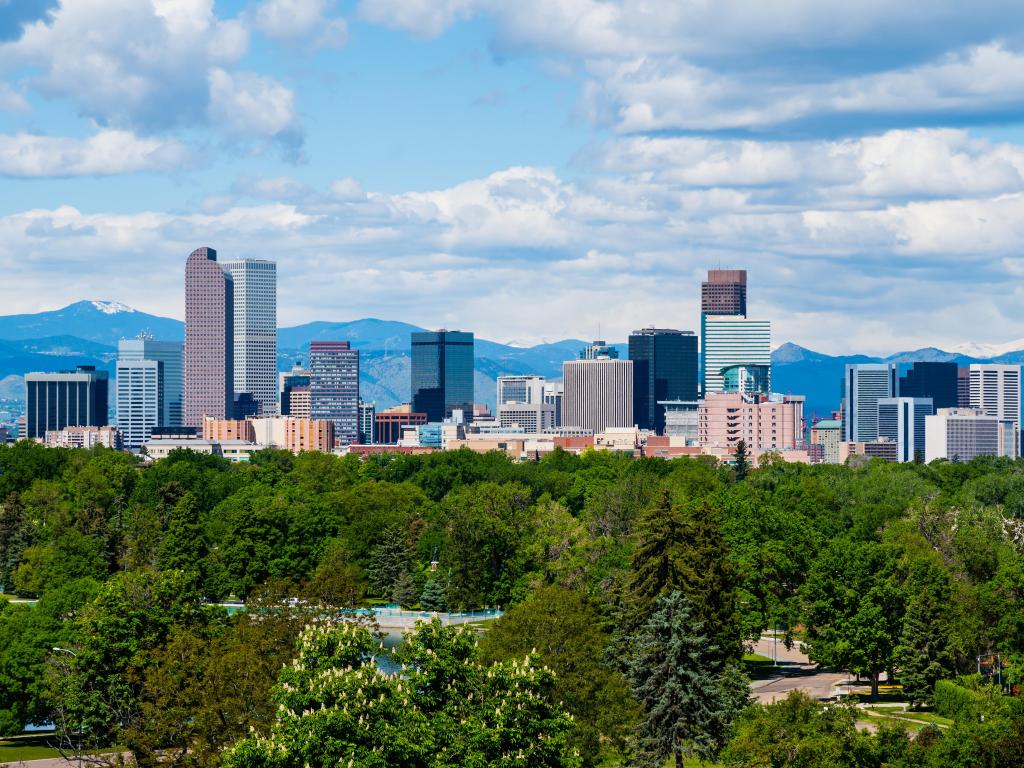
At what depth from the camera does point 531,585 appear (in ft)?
334

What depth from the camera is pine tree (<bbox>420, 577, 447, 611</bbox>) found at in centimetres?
12050

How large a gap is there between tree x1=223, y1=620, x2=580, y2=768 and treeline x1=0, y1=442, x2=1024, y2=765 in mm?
1866

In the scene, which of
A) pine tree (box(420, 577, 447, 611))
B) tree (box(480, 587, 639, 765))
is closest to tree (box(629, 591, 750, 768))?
tree (box(480, 587, 639, 765))

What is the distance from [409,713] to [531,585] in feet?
183

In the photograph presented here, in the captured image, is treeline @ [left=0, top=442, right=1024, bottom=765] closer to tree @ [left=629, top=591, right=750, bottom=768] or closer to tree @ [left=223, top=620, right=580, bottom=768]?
tree @ [left=629, top=591, right=750, bottom=768]

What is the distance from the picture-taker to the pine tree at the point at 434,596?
120 metres

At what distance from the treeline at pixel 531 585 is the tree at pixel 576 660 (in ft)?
0.38

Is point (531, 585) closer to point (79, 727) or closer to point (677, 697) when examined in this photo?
point (677, 697)

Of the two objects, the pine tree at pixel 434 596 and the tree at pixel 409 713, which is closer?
the tree at pixel 409 713

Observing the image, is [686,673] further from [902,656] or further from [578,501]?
[578,501]

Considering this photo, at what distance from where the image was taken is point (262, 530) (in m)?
123

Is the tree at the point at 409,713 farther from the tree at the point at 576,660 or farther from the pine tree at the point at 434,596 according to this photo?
the pine tree at the point at 434,596

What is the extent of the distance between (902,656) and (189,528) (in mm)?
56812

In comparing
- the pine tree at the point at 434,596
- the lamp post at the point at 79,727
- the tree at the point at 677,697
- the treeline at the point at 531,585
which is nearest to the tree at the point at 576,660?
the treeline at the point at 531,585
